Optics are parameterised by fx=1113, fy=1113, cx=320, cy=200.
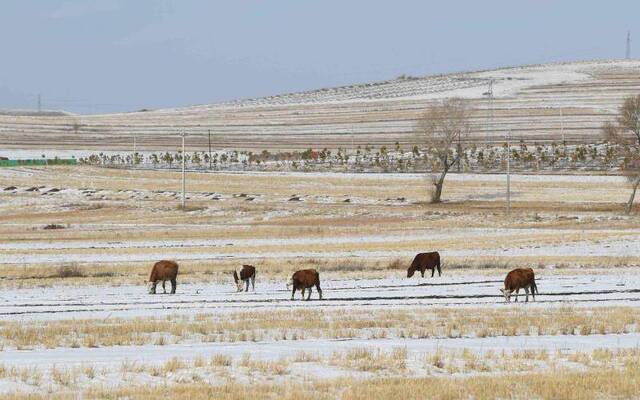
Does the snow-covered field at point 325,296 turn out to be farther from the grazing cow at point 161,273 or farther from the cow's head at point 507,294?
the grazing cow at point 161,273

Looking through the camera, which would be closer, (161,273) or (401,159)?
(161,273)

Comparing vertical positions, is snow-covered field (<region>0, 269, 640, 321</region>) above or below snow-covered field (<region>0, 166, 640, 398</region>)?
below

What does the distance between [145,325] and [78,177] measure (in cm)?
9713

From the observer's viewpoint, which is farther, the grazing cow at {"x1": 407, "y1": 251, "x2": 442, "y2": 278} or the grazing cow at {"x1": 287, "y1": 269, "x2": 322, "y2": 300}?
the grazing cow at {"x1": 407, "y1": 251, "x2": 442, "y2": 278}

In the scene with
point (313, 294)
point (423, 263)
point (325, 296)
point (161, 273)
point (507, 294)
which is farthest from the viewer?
point (423, 263)

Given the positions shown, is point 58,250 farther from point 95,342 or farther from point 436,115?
point 436,115

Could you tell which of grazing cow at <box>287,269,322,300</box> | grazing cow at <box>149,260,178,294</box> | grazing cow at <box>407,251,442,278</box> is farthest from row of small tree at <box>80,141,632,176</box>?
grazing cow at <box>287,269,322,300</box>

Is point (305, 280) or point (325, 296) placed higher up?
point (305, 280)

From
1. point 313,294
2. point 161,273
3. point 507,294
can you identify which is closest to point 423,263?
point 313,294

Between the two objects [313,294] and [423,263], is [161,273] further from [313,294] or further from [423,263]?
[423,263]

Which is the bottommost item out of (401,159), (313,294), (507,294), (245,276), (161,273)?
(313,294)

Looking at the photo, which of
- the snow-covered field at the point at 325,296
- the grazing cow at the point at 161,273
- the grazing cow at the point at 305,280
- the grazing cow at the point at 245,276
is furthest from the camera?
the grazing cow at the point at 245,276

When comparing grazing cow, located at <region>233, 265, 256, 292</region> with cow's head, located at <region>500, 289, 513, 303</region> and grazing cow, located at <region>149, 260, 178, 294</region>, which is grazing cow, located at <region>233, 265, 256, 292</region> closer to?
grazing cow, located at <region>149, 260, 178, 294</region>

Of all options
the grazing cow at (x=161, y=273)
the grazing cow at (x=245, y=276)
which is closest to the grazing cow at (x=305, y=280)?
the grazing cow at (x=245, y=276)
